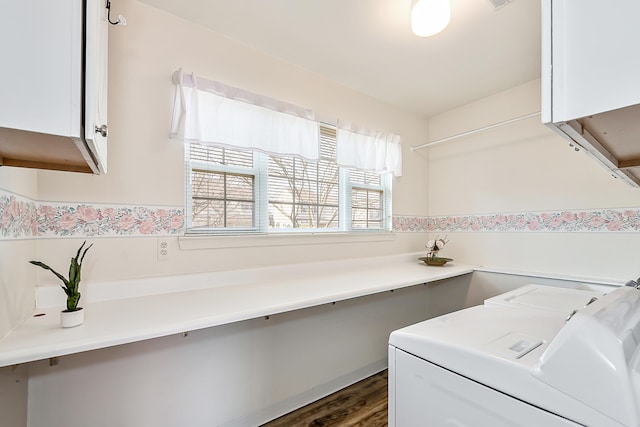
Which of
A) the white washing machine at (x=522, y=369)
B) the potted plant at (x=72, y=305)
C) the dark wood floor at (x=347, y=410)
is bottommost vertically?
the dark wood floor at (x=347, y=410)

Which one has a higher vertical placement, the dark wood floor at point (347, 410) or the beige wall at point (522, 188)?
the beige wall at point (522, 188)

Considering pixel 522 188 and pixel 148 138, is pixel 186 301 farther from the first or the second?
pixel 522 188

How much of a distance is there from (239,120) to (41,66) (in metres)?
1.20

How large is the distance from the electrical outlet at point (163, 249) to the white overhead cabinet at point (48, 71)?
88cm

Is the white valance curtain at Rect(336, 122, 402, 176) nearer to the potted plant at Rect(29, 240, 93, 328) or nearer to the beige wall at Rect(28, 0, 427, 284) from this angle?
the beige wall at Rect(28, 0, 427, 284)

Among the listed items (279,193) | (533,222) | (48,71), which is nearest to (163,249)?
(279,193)

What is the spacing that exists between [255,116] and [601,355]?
1.88 metres

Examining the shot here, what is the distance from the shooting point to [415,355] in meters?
0.96

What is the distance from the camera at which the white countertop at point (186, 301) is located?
0.92 m

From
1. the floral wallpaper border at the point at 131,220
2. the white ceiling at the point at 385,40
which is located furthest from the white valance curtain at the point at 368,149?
the floral wallpaper border at the point at 131,220

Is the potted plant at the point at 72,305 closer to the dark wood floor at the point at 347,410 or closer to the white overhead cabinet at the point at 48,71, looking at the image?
the white overhead cabinet at the point at 48,71

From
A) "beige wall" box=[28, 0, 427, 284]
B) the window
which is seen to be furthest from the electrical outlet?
the window

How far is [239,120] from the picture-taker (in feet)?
5.77

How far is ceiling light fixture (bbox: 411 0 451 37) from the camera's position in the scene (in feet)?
4.43
